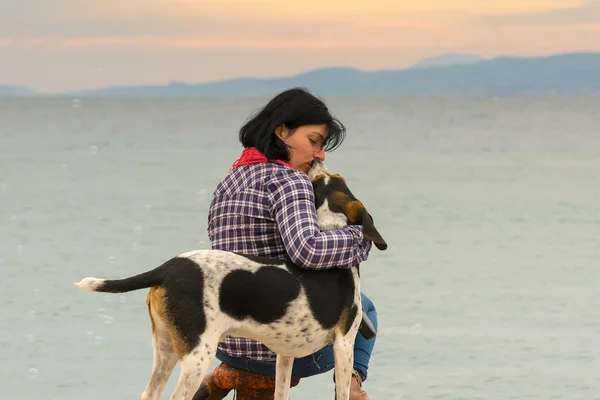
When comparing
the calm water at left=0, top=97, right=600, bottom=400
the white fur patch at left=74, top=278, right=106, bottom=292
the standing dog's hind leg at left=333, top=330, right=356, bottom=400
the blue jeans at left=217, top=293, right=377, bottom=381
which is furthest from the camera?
the calm water at left=0, top=97, right=600, bottom=400

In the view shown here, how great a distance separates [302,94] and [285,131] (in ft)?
0.53

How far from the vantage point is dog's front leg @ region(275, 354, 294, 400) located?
433 cm

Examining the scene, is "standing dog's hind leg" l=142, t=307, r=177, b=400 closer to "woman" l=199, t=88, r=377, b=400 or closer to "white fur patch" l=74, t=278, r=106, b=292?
"white fur patch" l=74, t=278, r=106, b=292

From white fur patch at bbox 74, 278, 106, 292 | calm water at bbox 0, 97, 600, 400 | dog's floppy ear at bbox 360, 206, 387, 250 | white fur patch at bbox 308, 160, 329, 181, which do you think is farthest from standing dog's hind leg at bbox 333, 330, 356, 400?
calm water at bbox 0, 97, 600, 400

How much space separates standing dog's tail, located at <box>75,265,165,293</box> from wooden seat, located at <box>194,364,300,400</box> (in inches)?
38.6

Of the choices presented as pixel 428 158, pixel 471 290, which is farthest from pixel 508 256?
pixel 428 158

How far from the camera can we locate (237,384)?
4688 millimetres

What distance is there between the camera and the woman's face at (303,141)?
14.4ft

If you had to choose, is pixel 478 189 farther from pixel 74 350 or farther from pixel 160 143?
pixel 160 143

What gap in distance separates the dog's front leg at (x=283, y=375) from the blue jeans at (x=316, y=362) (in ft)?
0.34

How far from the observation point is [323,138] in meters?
4.43

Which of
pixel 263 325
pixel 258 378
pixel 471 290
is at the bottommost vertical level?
pixel 471 290

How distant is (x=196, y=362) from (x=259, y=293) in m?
Result: 0.32

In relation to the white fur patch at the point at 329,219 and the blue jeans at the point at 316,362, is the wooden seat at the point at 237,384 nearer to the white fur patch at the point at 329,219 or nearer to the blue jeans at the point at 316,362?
the blue jeans at the point at 316,362
